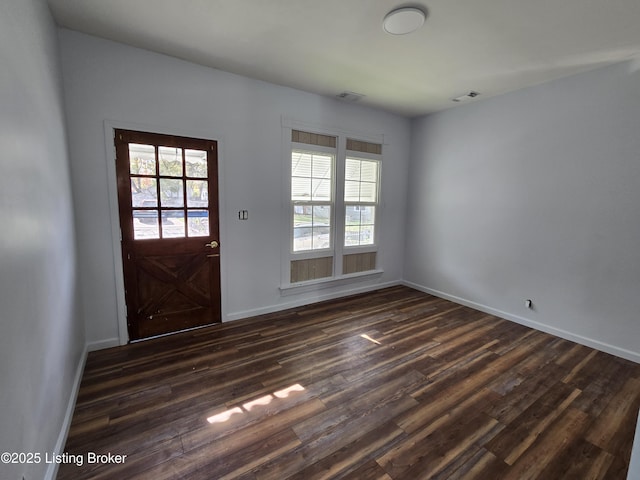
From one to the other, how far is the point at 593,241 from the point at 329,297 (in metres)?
3.16

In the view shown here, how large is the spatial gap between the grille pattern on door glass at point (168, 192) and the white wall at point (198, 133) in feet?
0.66

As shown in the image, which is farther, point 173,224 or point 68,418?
point 173,224

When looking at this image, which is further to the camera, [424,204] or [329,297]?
[424,204]

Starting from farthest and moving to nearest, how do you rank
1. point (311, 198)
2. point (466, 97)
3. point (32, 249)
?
point (311, 198)
point (466, 97)
point (32, 249)

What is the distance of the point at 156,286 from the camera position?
3.01 meters

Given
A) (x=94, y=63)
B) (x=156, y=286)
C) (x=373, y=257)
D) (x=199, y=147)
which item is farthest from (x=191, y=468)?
(x=373, y=257)

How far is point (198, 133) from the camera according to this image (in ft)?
10.0

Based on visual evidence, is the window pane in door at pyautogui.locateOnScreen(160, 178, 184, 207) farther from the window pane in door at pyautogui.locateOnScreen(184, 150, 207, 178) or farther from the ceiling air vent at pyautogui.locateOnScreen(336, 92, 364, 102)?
the ceiling air vent at pyautogui.locateOnScreen(336, 92, 364, 102)

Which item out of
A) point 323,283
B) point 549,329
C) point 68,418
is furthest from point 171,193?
point 549,329

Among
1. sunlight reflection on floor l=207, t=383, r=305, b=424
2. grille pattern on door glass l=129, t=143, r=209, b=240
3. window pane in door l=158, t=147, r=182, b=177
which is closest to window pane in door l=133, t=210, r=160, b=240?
grille pattern on door glass l=129, t=143, r=209, b=240

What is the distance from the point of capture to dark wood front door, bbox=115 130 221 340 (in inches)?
111

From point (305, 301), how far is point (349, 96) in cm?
290

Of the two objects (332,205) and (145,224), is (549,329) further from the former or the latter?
(145,224)

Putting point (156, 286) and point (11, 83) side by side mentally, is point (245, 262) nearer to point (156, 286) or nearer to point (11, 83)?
point (156, 286)
